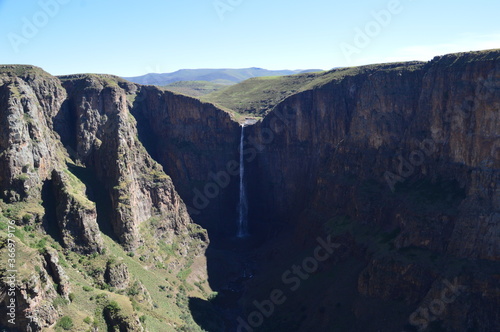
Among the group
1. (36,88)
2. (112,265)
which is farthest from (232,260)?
(36,88)

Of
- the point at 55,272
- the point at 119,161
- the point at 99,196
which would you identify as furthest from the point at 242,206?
the point at 55,272

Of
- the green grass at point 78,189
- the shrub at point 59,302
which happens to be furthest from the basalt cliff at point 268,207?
the shrub at point 59,302

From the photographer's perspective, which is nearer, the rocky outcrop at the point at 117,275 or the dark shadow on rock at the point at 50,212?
the rocky outcrop at the point at 117,275

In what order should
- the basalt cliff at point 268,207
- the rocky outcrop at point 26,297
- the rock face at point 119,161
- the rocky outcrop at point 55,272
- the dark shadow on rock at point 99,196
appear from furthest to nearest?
the rock face at point 119,161
the dark shadow on rock at point 99,196
the basalt cliff at point 268,207
the rocky outcrop at point 55,272
the rocky outcrop at point 26,297

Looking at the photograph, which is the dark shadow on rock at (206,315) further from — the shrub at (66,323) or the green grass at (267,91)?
the green grass at (267,91)

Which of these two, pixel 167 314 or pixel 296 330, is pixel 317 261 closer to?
pixel 296 330

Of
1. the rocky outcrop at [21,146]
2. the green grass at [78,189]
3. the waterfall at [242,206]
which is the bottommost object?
the waterfall at [242,206]

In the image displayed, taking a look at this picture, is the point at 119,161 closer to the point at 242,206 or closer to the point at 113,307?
the point at 113,307

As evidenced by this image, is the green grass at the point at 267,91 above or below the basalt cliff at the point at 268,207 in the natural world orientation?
above

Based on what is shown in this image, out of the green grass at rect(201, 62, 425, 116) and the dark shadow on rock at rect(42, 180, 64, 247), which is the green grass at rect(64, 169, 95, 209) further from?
the green grass at rect(201, 62, 425, 116)
